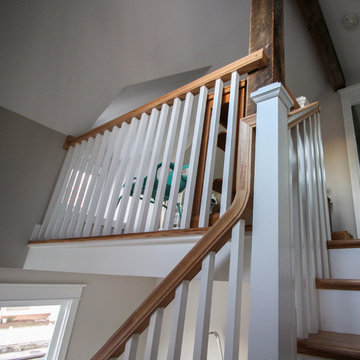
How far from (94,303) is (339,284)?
2.82 meters

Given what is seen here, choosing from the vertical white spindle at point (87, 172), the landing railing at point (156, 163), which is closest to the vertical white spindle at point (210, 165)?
the landing railing at point (156, 163)

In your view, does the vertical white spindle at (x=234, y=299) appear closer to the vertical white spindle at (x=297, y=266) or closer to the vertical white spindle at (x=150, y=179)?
the vertical white spindle at (x=297, y=266)

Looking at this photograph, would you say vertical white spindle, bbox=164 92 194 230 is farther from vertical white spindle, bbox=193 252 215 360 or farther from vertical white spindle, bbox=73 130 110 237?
vertical white spindle, bbox=73 130 110 237

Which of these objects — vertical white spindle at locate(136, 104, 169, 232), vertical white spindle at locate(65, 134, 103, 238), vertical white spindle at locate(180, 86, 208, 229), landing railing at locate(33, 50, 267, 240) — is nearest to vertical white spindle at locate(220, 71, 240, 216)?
landing railing at locate(33, 50, 267, 240)

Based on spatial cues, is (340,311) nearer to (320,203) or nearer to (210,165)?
(320,203)

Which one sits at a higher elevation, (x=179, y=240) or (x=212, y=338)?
(x=179, y=240)

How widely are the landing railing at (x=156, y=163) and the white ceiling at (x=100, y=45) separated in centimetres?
45

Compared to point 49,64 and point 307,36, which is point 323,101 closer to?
point 307,36

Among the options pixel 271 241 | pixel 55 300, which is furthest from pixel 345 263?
pixel 55 300

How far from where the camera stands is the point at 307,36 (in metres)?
3.18

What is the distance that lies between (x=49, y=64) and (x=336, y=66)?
349 cm

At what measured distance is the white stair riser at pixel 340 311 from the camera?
3.24 ft

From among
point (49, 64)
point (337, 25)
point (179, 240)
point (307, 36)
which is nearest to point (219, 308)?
point (179, 240)

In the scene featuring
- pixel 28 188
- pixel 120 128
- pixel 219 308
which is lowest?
pixel 219 308
